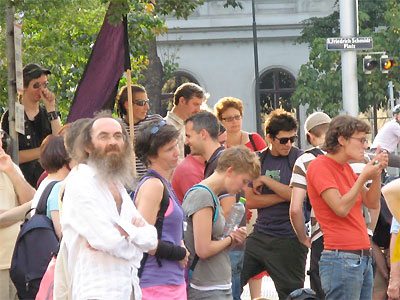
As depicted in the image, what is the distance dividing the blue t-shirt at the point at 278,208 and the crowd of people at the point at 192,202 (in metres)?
0.01

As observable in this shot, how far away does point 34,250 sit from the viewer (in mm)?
8531

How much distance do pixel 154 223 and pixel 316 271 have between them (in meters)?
3.04

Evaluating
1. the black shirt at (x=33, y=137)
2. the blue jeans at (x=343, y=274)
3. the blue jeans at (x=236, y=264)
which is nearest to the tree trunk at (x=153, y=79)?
the black shirt at (x=33, y=137)

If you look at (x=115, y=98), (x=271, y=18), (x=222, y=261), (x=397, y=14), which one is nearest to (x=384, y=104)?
(x=397, y=14)

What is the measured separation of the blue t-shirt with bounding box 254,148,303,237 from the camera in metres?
10.8

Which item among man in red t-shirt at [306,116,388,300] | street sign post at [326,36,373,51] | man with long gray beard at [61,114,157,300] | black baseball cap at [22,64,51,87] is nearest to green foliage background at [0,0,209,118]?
black baseball cap at [22,64,51,87]

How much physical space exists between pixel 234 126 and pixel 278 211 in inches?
37.0

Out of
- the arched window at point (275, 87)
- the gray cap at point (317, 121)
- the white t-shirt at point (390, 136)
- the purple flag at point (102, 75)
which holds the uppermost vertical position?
the purple flag at point (102, 75)

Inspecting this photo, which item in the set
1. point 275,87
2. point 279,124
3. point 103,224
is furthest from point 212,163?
point 275,87

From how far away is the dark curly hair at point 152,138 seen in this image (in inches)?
311

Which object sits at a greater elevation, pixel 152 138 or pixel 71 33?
pixel 71 33

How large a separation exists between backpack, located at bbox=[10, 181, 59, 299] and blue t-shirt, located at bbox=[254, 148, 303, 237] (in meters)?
2.66

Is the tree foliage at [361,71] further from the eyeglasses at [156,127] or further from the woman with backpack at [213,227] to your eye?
the eyeglasses at [156,127]

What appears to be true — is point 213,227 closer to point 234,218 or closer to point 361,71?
point 234,218
